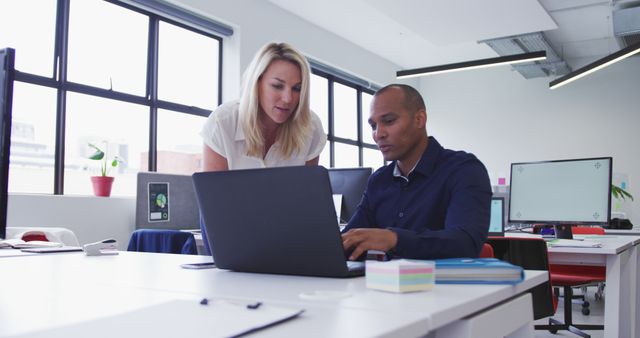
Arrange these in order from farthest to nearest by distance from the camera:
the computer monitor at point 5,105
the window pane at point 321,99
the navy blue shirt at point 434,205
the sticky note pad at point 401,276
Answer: the window pane at point 321,99 < the computer monitor at point 5,105 < the navy blue shirt at point 434,205 < the sticky note pad at point 401,276

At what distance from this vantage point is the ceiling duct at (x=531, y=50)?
20.5 feet

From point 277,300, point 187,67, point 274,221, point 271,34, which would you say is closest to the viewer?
point 277,300

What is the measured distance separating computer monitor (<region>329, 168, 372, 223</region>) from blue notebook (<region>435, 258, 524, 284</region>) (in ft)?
6.30

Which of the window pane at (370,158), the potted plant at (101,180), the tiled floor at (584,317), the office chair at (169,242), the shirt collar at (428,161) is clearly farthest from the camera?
the window pane at (370,158)

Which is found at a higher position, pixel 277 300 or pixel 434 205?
pixel 434 205

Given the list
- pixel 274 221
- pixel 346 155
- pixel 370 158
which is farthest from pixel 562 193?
pixel 370 158

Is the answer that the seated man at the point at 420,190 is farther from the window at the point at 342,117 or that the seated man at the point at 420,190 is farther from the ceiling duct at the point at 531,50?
the window at the point at 342,117

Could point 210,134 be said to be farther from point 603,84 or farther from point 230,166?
point 603,84

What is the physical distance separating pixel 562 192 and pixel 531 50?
432cm

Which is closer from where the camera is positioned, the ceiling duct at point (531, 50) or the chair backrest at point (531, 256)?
the chair backrest at point (531, 256)

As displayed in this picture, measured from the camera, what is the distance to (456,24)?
17.7ft

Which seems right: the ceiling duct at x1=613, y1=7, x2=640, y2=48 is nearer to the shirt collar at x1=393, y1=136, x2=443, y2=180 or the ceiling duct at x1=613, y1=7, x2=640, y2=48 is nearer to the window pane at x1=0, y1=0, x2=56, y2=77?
the shirt collar at x1=393, y1=136, x2=443, y2=180

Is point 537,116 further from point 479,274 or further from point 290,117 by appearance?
point 479,274

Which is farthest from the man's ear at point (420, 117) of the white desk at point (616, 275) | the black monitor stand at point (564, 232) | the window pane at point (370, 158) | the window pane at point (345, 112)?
the window pane at point (370, 158)
